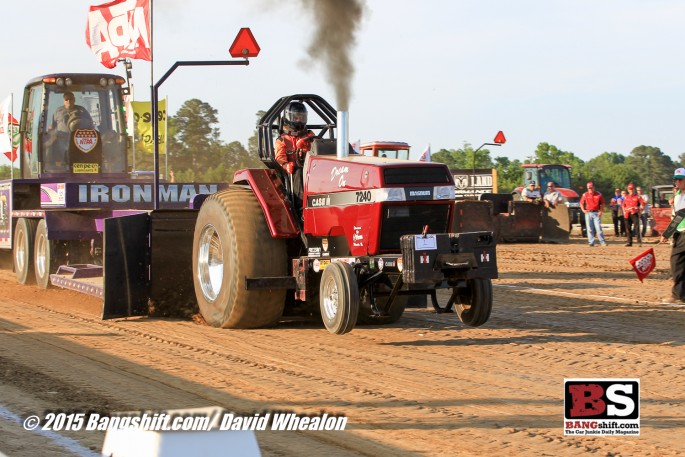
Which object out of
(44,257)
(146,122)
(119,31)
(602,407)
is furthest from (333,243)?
(119,31)

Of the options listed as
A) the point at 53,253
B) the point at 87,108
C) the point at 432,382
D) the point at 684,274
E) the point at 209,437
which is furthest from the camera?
the point at 87,108

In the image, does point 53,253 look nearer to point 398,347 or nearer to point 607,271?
point 398,347

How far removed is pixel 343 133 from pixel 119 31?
1318cm

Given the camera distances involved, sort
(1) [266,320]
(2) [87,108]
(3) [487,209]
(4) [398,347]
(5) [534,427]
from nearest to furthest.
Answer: (5) [534,427] < (4) [398,347] < (1) [266,320] < (2) [87,108] < (3) [487,209]

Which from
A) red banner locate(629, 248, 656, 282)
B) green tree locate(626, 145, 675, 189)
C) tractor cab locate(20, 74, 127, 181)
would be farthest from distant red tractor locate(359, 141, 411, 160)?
green tree locate(626, 145, 675, 189)

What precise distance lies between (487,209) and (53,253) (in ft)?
38.1

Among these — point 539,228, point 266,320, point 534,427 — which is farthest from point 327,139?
point 539,228

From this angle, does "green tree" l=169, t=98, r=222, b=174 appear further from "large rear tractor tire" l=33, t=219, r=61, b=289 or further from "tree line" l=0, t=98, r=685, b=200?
"large rear tractor tire" l=33, t=219, r=61, b=289

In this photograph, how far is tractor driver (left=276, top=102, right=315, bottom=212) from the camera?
9008 millimetres

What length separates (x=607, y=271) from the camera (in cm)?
1605

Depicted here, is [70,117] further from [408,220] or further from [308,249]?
[408,220]

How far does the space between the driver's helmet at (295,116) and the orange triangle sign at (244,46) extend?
2233 millimetres

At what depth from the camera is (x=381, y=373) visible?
22.6ft

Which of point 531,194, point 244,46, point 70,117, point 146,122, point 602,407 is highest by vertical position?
point 146,122
